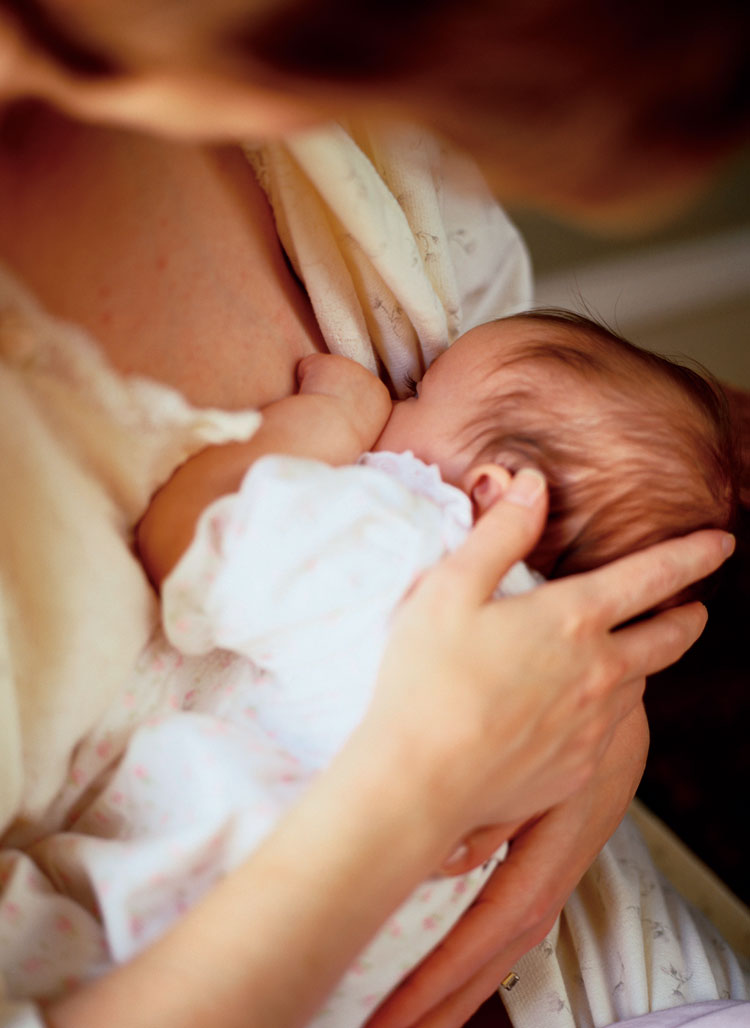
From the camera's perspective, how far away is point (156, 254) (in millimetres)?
663

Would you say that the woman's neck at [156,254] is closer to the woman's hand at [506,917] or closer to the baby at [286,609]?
the baby at [286,609]

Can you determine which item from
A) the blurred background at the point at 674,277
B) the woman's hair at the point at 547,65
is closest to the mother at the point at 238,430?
the woman's hair at the point at 547,65

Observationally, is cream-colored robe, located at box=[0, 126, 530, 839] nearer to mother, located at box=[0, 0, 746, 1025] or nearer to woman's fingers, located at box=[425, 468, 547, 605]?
mother, located at box=[0, 0, 746, 1025]

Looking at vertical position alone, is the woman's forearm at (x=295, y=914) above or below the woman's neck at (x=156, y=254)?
below

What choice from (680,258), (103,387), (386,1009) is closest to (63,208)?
(103,387)

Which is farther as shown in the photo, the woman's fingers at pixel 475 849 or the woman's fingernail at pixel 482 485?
the woman's fingernail at pixel 482 485

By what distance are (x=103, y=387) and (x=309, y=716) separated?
0.27 meters

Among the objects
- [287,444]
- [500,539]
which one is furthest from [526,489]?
[287,444]

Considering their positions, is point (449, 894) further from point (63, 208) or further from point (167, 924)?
point (63, 208)

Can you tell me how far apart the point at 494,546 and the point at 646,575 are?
0.47 feet

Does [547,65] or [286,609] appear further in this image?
[286,609]

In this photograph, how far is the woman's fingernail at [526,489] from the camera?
2.15ft

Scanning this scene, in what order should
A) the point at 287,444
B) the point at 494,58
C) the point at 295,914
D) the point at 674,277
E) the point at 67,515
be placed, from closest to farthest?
the point at 494,58, the point at 295,914, the point at 67,515, the point at 287,444, the point at 674,277

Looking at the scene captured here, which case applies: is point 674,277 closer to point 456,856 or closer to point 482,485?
point 482,485
